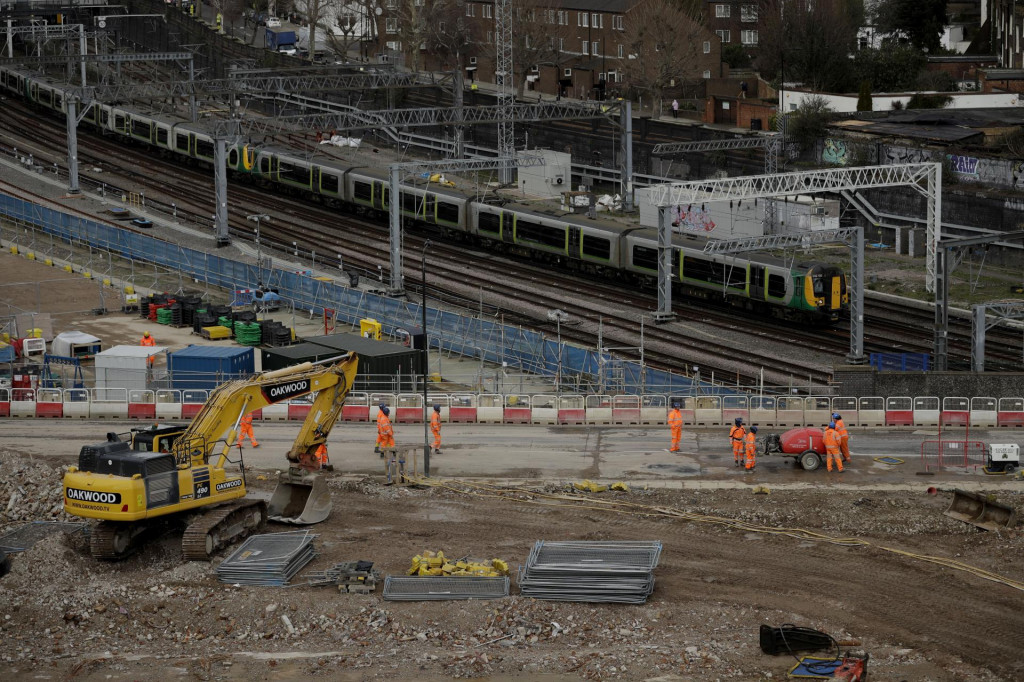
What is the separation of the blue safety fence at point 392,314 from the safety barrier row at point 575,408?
1.09m

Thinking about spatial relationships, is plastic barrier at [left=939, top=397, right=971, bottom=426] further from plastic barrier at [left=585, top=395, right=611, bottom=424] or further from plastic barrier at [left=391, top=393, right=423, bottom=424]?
plastic barrier at [left=391, top=393, right=423, bottom=424]

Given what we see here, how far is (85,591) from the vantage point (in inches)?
1152

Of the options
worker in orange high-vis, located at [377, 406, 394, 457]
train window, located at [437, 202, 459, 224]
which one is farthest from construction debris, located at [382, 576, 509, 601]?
train window, located at [437, 202, 459, 224]

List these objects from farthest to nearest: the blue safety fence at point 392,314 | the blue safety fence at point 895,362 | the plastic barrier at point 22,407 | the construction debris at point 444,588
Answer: the blue safety fence at point 895,362 < the blue safety fence at point 392,314 < the plastic barrier at point 22,407 < the construction debris at point 444,588

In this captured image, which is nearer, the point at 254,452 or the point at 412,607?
the point at 412,607

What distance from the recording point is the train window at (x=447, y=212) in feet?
Answer: 220

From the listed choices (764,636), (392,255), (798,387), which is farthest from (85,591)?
(392,255)

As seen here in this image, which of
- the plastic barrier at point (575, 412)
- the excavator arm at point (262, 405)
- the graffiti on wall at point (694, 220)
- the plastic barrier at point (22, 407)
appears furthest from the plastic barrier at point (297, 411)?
the graffiti on wall at point (694, 220)

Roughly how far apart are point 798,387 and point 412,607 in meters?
17.5

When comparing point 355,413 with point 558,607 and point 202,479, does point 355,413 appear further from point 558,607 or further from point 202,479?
point 558,607

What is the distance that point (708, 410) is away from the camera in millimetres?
41750

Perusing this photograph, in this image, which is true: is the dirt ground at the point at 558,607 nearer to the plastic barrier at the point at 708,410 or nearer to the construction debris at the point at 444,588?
the construction debris at the point at 444,588

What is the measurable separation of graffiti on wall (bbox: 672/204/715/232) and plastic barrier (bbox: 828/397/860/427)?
2708 centimetres

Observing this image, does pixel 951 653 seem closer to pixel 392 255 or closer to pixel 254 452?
pixel 254 452
